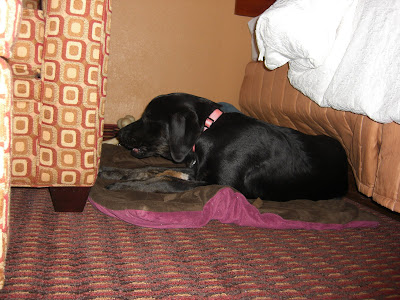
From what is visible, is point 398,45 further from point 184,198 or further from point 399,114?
point 184,198

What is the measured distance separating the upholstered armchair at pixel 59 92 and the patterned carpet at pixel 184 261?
0.26 meters

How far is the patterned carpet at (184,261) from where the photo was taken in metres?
1.10

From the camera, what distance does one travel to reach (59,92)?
141 cm

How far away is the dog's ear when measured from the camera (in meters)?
1.94

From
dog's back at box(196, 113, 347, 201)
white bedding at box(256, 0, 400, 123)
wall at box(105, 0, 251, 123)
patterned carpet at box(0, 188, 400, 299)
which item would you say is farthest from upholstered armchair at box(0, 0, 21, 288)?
wall at box(105, 0, 251, 123)

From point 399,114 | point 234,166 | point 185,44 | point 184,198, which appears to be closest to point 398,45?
point 399,114

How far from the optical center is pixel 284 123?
2836 mm

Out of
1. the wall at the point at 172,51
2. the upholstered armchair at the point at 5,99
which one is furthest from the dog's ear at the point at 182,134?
the wall at the point at 172,51

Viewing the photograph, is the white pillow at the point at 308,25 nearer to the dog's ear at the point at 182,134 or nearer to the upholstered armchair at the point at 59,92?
the dog's ear at the point at 182,134

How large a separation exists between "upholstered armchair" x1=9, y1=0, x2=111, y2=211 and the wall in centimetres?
223

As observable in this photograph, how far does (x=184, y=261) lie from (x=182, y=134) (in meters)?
0.84

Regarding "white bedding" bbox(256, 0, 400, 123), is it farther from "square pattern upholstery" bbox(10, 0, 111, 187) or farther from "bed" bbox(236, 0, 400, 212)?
"square pattern upholstery" bbox(10, 0, 111, 187)

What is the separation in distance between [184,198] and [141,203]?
0.86 ft

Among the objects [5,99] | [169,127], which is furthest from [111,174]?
[5,99]
